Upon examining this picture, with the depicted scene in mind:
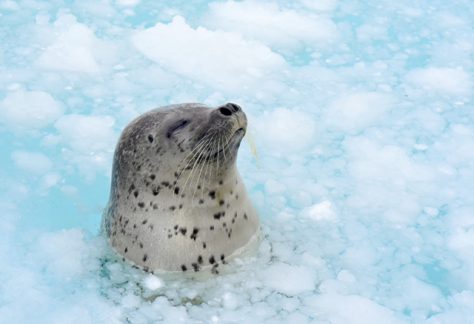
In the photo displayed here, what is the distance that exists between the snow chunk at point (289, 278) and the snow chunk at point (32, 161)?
52.7 inches

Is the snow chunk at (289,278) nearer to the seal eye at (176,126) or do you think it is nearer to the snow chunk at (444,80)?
the seal eye at (176,126)

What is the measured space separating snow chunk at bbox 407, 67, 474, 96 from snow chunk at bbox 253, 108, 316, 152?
0.91 meters

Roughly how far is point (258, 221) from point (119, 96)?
151cm

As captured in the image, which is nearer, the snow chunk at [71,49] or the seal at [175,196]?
the seal at [175,196]

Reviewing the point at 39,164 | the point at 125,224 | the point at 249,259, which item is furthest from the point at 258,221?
the point at 39,164

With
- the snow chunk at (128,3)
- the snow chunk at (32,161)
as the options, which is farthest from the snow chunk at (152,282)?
the snow chunk at (128,3)

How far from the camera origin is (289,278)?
3498 millimetres

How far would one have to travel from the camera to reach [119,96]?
4.86 meters

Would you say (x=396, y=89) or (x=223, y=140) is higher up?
(x=223, y=140)

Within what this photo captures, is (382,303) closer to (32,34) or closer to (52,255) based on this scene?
(52,255)

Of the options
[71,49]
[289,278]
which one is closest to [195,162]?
[289,278]

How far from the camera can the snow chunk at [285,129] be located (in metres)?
4.50

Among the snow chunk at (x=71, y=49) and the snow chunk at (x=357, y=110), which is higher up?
the snow chunk at (x=357, y=110)

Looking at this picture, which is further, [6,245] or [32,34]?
[32,34]
